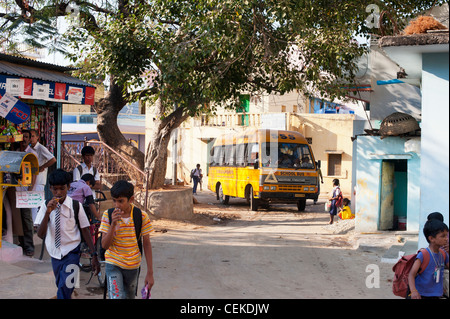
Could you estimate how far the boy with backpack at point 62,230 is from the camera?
4.84 meters

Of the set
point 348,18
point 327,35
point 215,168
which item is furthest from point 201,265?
point 215,168

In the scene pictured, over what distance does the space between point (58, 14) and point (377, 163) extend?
964 centimetres

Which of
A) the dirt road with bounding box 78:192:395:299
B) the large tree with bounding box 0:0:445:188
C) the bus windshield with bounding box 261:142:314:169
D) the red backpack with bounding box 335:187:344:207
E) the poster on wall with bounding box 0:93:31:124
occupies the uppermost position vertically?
the large tree with bounding box 0:0:445:188

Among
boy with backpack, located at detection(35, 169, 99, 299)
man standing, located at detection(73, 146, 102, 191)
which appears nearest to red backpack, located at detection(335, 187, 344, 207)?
man standing, located at detection(73, 146, 102, 191)

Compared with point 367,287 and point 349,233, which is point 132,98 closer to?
point 349,233

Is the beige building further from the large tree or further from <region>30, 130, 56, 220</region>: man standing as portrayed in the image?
<region>30, 130, 56, 220</region>: man standing

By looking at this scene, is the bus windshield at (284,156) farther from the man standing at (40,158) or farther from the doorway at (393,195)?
the man standing at (40,158)

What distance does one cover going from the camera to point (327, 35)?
1165cm

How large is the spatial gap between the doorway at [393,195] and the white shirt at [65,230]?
8795 millimetres

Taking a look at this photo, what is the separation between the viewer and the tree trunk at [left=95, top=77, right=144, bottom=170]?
50.6 feet

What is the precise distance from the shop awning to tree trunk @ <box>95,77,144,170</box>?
5.05 m

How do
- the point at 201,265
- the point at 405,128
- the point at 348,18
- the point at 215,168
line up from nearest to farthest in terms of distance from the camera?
the point at 201,265 < the point at 405,128 < the point at 348,18 < the point at 215,168

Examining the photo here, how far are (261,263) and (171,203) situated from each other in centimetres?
561

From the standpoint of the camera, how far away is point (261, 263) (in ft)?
29.9
